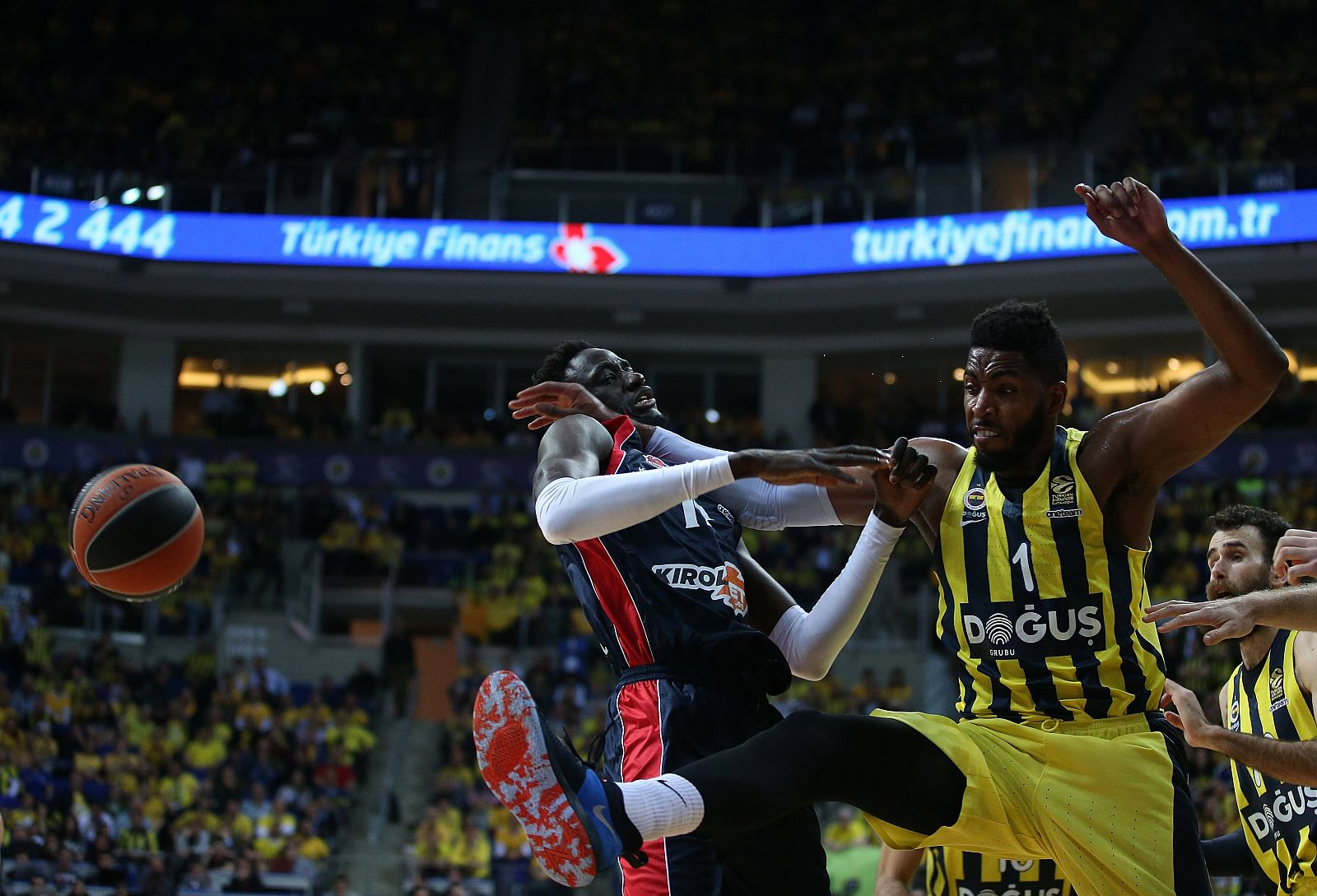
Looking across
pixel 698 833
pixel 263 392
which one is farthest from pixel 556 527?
pixel 263 392

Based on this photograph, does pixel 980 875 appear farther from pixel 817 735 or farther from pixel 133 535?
pixel 133 535

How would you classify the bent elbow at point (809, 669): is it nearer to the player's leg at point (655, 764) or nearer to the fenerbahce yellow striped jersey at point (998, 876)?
the player's leg at point (655, 764)

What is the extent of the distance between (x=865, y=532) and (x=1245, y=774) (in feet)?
6.67

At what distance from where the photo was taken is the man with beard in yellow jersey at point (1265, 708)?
4.96 metres

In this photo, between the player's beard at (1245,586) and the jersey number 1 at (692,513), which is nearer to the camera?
the jersey number 1 at (692,513)

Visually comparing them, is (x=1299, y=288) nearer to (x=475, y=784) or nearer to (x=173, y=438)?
(x=475, y=784)

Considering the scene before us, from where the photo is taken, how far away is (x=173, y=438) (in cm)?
2380

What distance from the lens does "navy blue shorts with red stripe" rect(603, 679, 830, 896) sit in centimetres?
420

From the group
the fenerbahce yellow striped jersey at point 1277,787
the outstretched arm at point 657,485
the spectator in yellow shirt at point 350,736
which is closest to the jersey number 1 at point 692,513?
the outstretched arm at point 657,485

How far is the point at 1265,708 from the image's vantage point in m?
5.24

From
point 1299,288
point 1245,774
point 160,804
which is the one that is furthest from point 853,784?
point 1299,288

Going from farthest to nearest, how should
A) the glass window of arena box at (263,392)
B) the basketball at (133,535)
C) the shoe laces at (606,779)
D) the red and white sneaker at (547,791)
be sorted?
1. the glass window of arena box at (263,392)
2. the basketball at (133,535)
3. the shoe laces at (606,779)
4. the red and white sneaker at (547,791)

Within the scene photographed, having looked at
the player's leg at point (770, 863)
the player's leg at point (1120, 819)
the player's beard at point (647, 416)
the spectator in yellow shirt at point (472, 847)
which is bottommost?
the spectator in yellow shirt at point (472, 847)

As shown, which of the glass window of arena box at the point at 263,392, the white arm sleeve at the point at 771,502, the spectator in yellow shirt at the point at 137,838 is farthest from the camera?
the glass window of arena box at the point at 263,392
